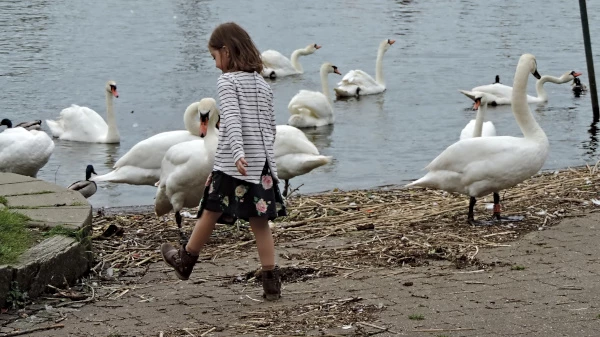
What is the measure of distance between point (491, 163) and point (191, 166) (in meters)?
2.17

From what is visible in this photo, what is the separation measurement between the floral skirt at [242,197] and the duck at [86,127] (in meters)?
8.80

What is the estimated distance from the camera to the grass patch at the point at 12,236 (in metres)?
5.81

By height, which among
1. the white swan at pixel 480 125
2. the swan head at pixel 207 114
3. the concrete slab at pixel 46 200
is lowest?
the white swan at pixel 480 125

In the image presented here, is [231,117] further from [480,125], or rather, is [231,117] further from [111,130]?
[111,130]

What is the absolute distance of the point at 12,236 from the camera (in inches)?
241

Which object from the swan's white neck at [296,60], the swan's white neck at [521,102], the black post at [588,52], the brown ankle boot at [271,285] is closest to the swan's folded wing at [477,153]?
the swan's white neck at [521,102]

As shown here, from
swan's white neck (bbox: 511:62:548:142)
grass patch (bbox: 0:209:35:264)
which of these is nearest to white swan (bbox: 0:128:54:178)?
grass patch (bbox: 0:209:35:264)

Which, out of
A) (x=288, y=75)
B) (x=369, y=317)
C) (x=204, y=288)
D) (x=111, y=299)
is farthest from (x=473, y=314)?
(x=288, y=75)

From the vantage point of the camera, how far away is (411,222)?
25.8 ft

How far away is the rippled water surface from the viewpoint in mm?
13602

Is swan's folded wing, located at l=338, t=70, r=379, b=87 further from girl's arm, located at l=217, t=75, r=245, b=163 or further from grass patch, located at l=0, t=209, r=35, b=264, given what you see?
girl's arm, located at l=217, t=75, r=245, b=163

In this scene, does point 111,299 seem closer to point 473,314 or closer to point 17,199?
point 17,199

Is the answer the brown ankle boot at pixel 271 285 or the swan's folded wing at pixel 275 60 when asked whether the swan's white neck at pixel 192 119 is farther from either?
the swan's folded wing at pixel 275 60

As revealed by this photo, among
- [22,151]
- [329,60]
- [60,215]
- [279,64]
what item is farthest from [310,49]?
[60,215]
